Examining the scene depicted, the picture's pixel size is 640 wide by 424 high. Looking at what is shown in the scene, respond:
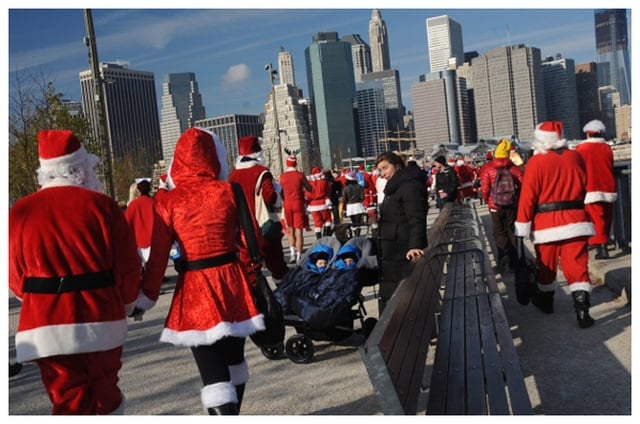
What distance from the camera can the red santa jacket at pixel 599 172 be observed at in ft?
31.9

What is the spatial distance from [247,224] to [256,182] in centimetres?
432

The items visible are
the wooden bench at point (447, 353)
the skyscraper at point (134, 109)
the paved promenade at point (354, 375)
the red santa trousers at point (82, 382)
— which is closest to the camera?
the wooden bench at point (447, 353)

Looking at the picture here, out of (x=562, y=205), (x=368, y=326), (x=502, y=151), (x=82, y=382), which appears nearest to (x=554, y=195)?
(x=562, y=205)

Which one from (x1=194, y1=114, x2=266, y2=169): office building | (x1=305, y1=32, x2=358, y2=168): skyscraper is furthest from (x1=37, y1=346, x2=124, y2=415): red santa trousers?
(x1=305, y1=32, x2=358, y2=168): skyscraper

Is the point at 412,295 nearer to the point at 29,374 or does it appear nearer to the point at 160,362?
the point at 160,362

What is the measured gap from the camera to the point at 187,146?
4316 millimetres

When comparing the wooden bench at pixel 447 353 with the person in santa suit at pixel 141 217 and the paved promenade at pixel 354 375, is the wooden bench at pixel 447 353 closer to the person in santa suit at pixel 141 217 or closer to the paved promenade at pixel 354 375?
the paved promenade at pixel 354 375

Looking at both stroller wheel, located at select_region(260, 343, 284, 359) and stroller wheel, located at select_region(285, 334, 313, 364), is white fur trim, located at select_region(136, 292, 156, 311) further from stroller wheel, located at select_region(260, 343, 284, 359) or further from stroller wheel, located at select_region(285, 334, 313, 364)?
stroller wheel, located at select_region(260, 343, 284, 359)

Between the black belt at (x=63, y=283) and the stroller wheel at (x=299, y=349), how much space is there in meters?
2.85

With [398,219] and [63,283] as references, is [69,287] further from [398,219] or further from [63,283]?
[398,219]

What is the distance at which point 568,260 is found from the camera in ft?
22.0

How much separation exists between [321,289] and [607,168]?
208 inches

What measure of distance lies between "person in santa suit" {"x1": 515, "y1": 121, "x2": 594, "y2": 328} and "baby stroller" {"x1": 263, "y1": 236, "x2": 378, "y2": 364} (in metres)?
1.59

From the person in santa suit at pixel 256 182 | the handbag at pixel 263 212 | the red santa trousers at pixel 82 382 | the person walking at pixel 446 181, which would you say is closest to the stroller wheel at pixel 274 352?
the person in santa suit at pixel 256 182
